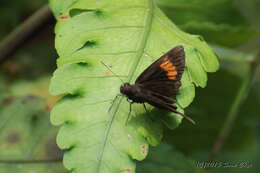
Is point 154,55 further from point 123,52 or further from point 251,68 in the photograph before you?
point 251,68

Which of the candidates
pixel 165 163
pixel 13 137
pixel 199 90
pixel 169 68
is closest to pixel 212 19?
pixel 199 90

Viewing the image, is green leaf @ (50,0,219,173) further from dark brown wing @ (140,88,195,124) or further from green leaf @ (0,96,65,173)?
green leaf @ (0,96,65,173)

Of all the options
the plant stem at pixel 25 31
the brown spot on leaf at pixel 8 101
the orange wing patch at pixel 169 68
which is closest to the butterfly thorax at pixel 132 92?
the orange wing patch at pixel 169 68

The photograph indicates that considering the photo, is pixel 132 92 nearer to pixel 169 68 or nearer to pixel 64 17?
pixel 169 68

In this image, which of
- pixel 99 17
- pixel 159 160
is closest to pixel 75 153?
pixel 99 17

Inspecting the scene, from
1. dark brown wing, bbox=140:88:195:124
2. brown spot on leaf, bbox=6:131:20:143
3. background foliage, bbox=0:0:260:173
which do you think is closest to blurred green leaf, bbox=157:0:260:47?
background foliage, bbox=0:0:260:173

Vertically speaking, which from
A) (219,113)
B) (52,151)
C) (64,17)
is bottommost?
(219,113)
